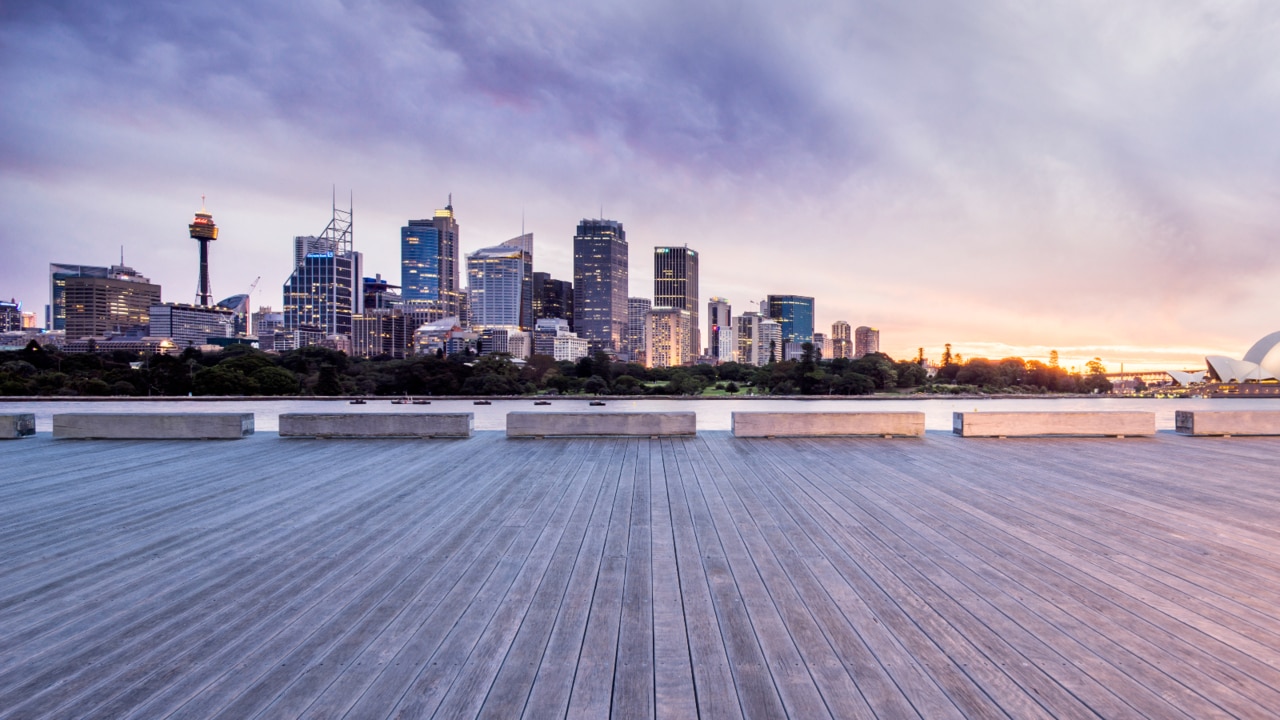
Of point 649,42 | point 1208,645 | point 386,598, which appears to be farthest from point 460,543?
point 649,42

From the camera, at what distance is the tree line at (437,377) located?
33469mm

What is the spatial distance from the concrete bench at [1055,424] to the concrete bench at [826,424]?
120cm

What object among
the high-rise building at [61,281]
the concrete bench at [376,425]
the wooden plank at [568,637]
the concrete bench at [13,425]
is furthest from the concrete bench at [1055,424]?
the high-rise building at [61,281]

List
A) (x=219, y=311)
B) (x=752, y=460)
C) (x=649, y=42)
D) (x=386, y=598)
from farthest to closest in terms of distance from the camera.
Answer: (x=219, y=311) → (x=649, y=42) → (x=752, y=460) → (x=386, y=598)

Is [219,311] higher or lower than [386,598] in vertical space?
higher

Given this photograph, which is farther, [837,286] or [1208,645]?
[837,286]

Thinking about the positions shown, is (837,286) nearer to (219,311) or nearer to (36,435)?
(36,435)

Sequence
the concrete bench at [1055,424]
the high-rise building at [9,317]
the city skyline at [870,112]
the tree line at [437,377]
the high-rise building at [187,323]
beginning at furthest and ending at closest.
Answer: the high-rise building at [9,317], the high-rise building at [187,323], the tree line at [437,377], the city skyline at [870,112], the concrete bench at [1055,424]

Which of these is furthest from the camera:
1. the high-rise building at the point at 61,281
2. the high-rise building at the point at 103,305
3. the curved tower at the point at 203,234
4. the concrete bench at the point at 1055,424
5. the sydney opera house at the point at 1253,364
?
the curved tower at the point at 203,234

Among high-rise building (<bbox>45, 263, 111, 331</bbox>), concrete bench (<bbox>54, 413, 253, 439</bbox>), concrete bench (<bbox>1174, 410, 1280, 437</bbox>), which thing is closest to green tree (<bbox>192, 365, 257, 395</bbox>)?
concrete bench (<bbox>54, 413, 253, 439</bbox>)

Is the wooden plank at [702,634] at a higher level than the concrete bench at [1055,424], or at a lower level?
lower

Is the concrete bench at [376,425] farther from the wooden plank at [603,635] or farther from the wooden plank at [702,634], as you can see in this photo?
the wooden plank at [702,634]

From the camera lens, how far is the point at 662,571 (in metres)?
3.25

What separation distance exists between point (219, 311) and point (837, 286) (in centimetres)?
21547
